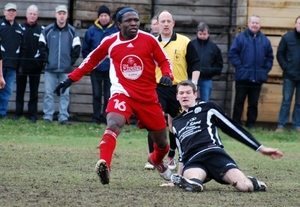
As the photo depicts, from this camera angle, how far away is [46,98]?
60.2 feet

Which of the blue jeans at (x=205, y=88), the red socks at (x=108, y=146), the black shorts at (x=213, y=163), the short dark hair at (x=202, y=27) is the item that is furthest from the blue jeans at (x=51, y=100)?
the black shorts at (x=213, y=163)

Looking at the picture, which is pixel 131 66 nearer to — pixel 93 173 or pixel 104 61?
pixel 93 173

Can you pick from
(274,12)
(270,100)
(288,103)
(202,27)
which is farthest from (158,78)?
(270,100)

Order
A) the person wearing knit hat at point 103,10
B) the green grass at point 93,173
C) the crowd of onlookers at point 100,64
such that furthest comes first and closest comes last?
Answer: the crowd of onlookers at point 100,64, the person wearing knit hat at point 103,10, the green grass at point 93,173

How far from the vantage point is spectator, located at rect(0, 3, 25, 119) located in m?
18.1

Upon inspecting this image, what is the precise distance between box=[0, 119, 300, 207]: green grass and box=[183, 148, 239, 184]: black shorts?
19 centimetres

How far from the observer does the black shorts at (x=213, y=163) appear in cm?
966

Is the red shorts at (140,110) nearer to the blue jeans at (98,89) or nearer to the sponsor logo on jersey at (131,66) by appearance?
the sponsor logo on jersey at (131,66)

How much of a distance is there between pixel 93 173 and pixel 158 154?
108 cm

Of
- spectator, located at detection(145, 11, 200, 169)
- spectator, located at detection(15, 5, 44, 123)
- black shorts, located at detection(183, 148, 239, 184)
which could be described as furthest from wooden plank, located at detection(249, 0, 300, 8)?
black shorts, located at detection(183, 148, 239, 184)

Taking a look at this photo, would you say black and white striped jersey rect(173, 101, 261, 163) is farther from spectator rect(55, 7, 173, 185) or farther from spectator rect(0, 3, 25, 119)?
spectator rect(0, 3, 25, 119)

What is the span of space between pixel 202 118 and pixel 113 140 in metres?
1.09

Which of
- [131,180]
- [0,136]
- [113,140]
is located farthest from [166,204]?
[0,136]

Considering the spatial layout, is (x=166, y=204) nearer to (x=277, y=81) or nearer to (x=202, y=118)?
(x=202, y=118)
